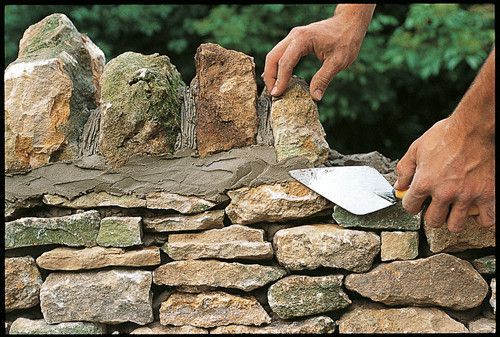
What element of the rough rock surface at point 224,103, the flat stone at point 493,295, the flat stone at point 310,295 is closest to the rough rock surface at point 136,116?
the rough rock surface at point 224,103

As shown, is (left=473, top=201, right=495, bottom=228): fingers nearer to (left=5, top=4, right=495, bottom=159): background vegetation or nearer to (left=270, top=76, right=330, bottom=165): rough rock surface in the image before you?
(left=270, top=76, right=330, bottom=165): rough rock surface

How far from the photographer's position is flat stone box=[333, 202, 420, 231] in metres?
2.36

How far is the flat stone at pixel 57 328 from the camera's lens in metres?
2.45

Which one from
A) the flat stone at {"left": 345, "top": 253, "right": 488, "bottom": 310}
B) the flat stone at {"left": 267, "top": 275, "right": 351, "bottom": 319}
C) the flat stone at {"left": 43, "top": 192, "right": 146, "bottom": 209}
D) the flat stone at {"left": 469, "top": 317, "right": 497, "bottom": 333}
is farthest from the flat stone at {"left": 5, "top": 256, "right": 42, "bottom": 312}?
the flat stone at {"left": 469, "top": 317, "right": 497, "bottom": 333}

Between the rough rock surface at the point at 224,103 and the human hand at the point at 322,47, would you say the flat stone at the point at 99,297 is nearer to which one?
the rough rock surface at the point at 224,103

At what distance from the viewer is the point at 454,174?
213 centimetres

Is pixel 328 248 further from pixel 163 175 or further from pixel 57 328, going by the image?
pixel 57 328

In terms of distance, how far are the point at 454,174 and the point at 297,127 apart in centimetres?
54

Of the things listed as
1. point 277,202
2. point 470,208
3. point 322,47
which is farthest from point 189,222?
point 470,208

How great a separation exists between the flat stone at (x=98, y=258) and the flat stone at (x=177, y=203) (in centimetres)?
14

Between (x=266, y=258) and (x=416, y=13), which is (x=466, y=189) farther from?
(x=416, y=13)

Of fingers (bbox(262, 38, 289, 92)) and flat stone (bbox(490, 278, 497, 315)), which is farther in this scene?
fingers (bbox(262, 38, 289, 92))

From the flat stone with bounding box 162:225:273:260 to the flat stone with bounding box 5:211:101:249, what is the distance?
0.25m

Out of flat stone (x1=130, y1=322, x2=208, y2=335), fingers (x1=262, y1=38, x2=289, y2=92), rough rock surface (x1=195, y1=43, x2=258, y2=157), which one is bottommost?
flat stone (x1=130, y1=322, x2=208, y2=335)
